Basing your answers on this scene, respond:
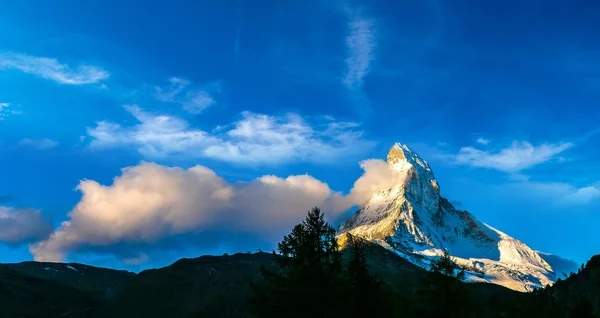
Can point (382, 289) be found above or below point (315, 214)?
below

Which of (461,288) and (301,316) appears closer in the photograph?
(301,316)

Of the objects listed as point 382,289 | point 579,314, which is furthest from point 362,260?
point 579,314

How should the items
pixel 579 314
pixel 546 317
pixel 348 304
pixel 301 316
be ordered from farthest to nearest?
1. pixel 546 317
2. pixel 579 314
3. pixel 348 304
4. pixel 301 316

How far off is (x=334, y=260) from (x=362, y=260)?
3.77 metres

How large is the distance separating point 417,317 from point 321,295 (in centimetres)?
1054

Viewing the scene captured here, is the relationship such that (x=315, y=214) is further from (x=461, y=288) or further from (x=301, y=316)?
(x=461, y=288)

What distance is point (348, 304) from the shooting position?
110ft

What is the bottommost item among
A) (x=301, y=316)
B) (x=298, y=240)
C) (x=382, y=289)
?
(x=301, y=316)

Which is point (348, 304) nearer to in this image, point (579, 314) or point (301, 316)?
point (301, 316)

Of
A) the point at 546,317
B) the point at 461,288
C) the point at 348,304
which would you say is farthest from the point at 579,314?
the point at 348,304

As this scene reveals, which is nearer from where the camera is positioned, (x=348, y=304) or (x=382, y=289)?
(x=348, y=304)

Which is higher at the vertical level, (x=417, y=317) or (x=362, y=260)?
(x=362, y=260)

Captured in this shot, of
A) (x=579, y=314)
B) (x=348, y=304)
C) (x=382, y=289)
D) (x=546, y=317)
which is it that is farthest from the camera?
(x=546, y=317)

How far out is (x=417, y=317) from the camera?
3844cm
